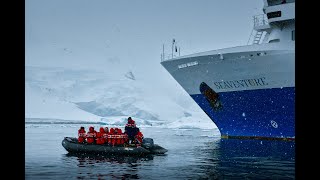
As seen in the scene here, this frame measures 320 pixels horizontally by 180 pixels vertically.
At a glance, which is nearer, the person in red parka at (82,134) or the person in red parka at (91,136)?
the person in red parka at (91,136)

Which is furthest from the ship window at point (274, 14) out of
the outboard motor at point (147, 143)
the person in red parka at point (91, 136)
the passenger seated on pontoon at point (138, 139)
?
the person in red parka at point (91, 136)

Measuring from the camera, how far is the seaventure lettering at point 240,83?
33.0 metres

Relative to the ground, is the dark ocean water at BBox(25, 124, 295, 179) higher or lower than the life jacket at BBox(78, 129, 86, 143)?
lower

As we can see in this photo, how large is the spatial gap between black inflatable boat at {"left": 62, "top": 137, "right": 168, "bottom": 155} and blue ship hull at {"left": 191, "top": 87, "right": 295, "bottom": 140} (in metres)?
12.9

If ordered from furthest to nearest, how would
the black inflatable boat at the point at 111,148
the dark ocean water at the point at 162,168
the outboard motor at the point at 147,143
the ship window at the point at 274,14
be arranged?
the ship window at the point at 274,14 → the outboard motor at the point at 147,143 → the black inflatable boat at the point at 111,148 → the dark ocean water at the point at 162,168

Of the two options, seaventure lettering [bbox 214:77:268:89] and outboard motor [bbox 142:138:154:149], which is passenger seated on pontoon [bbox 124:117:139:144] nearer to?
outboard motor [bbox 142:138:154:149]

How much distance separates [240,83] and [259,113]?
2775 mm

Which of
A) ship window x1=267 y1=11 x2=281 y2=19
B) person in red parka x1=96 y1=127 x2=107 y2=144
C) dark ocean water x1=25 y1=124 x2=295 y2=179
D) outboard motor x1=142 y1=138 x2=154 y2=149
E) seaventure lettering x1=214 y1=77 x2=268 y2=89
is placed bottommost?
dark ocean water x1=25 y1=124 x2=295 y2=179

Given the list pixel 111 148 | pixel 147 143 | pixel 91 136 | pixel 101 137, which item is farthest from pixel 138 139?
pixel 91 136

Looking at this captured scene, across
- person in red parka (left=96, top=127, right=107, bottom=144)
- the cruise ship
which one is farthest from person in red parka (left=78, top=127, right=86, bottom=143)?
the cruise ship

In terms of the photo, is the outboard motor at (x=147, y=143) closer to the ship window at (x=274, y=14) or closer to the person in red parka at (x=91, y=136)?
the person in red parka at (x=91, y=136)

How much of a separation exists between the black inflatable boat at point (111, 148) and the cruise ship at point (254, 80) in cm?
1289

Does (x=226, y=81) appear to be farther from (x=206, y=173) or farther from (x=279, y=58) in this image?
(x=206, y=173)

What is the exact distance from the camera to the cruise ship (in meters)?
32.0
